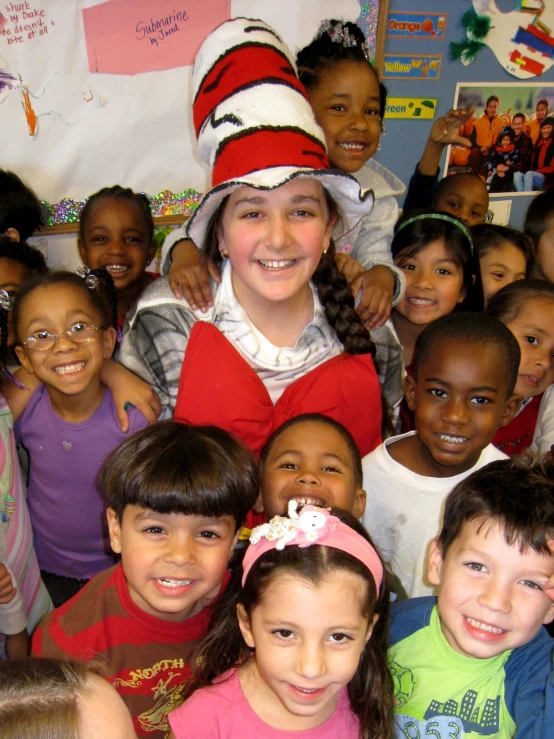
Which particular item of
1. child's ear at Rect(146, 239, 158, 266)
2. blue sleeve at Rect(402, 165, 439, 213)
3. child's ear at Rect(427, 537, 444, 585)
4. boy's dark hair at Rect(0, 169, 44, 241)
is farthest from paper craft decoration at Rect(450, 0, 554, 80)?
child's ear at Rect(427, 537, 444, 585)

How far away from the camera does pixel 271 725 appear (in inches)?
36.5

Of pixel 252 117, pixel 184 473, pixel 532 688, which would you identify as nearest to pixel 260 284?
pixel 252 117

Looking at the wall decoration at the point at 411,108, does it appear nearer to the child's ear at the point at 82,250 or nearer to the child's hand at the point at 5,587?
the child's ear at the point at 82,250

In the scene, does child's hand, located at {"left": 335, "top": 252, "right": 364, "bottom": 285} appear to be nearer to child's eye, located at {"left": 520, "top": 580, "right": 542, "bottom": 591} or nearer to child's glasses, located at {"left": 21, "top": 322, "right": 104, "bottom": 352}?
child's glasses, located at {"left": 21, "top": 322, "right": 104, "bottom": 352}

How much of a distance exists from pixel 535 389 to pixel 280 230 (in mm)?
899

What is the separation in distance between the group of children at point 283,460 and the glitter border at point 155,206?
357 mm

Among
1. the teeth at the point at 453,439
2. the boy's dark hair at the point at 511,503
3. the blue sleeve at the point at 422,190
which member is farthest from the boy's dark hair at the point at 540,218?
Result: the boy's dark hair at the point at 511,503

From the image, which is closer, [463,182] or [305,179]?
[305,179]

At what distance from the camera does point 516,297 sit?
5.75 feet

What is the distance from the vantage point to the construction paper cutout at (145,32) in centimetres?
217

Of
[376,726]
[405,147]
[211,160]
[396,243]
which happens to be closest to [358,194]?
[211,160]

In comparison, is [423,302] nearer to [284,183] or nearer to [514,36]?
[284,183]

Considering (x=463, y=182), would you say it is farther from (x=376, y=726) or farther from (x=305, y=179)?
(x=376, y=726)

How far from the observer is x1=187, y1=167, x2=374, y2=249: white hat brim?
46.5 inches
